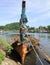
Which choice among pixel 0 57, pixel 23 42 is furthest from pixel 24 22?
pixel 0 57

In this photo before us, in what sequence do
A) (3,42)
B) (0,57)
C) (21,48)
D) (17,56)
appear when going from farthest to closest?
Answer: (3,42)
(17,56)
(21,48)
(0,57)

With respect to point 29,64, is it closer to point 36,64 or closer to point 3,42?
point 36,64

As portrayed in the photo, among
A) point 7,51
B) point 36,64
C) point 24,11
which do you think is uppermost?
point 24,11

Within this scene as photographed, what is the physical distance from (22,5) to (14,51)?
5.27 m

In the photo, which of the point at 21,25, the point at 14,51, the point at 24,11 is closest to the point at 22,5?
the point at 24,11

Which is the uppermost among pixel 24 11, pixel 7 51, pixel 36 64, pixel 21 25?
pixel 24 11

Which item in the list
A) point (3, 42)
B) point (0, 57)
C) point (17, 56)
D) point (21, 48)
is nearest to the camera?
point (0, 57)

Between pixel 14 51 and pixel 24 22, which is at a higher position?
pixel 24 22

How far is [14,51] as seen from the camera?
23.6 m

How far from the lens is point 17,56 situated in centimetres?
2270

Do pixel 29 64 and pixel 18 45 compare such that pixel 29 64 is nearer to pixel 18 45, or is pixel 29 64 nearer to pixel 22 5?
pixel 18 45

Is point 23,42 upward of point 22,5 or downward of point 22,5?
downward

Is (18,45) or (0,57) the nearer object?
(0,57)

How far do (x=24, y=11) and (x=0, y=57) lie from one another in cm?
628
